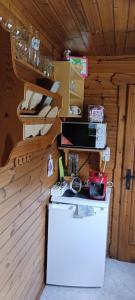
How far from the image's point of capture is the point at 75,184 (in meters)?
2.82

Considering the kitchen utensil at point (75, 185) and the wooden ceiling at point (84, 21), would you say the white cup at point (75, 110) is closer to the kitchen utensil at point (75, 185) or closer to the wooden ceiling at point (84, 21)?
the wooden ceiling at point (84, 21)

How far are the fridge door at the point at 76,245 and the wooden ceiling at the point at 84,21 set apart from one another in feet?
4.58

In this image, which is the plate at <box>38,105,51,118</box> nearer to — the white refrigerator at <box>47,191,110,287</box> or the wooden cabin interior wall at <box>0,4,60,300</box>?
the wooden cabin interior wall at <box>0,4,60,300</box>

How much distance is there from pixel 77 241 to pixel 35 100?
61.3 inches

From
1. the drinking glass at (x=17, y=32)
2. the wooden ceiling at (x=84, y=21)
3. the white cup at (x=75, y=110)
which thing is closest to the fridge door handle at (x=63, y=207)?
the white cup at (x=75, y=110)

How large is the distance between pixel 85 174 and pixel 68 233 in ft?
2.50

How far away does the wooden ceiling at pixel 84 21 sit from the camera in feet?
5.27

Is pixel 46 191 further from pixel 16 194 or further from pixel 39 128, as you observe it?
pixel 39 128

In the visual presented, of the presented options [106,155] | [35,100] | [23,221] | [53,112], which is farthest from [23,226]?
[106,155]

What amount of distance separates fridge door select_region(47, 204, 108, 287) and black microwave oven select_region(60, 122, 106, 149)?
1.87 feet

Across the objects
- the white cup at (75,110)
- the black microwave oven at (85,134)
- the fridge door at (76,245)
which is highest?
the white cup at (75,110)

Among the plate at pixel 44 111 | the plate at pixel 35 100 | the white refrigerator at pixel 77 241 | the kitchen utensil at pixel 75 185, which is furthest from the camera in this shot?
the kitchen utensil at pixel 75 185

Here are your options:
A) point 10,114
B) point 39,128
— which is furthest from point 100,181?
point 10,114

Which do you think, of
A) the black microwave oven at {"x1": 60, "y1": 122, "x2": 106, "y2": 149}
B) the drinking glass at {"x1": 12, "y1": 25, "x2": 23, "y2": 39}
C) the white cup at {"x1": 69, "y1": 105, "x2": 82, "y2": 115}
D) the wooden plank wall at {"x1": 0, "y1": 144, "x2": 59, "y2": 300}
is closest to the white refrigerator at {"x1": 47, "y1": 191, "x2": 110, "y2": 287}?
the wooden plank wall at {"x1": 0, "y1": 144, "x2": 59, "y2": 300}
